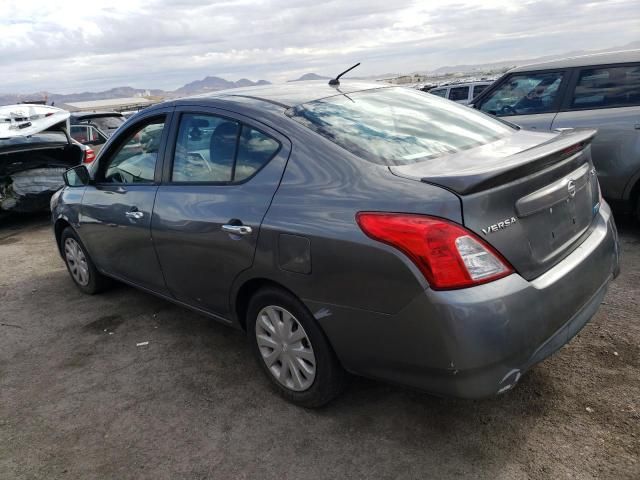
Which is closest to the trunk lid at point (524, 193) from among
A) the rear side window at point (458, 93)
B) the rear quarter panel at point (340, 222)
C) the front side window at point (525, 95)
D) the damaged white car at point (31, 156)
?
the rear quarter panel at point (340, 222)

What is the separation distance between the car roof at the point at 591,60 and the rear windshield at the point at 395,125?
252cm

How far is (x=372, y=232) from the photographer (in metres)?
2.21

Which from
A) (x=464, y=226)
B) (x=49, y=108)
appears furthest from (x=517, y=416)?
(x=49, y=108)

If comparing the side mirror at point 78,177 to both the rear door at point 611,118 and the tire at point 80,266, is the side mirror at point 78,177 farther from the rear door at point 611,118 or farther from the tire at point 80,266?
the rear door at point 611,118

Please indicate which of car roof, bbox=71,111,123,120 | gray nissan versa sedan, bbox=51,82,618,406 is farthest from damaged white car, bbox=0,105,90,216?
gray nissan versa sedan, bbox=51,82,618,406

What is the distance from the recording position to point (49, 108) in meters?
8.18

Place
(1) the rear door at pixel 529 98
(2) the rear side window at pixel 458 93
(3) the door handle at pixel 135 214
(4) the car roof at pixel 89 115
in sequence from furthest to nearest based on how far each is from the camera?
1. (2) the rear side window at pixel 458 93
2. (4) the car roof at pixel 89 115
3. (1) the rear door at pixel 529 98
4. (3) the door handle at pixel 135 214

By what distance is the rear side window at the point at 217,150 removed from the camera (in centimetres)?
284

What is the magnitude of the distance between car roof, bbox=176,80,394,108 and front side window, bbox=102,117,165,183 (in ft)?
1.08

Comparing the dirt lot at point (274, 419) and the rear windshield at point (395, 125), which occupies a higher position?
the rear windshield at point (395, 125)

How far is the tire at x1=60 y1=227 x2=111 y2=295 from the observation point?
4.62m

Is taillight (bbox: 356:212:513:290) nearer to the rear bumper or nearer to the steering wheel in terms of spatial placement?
the rear bumper

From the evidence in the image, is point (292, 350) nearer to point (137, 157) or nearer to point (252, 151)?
point (252, 151)

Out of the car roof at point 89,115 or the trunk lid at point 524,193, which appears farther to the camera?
the car roof at point 89,115
